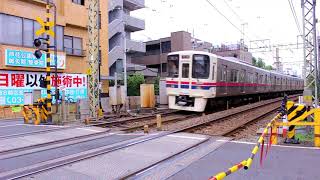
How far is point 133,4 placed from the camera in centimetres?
4366

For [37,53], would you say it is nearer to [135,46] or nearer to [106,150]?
[106,150]

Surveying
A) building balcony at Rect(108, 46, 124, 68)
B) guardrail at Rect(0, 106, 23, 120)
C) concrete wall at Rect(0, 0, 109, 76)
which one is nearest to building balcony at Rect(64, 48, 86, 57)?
concrete wall at Rect(0, 0, 109, 76)

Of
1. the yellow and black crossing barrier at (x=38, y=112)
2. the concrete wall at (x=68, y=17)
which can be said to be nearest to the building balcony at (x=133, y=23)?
the concrete wall at (x=68, y=17)

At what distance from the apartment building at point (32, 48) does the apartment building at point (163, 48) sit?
74.1 ft

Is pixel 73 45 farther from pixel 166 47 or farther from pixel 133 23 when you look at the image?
pixel 166 47

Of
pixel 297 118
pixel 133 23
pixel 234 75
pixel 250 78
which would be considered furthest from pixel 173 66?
pixel 133 23

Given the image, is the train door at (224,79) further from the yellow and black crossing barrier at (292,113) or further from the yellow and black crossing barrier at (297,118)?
the yellow and black crossing barrier at (292,113)

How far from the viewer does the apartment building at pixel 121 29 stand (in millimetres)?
39250

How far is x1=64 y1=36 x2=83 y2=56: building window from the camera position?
27.6m

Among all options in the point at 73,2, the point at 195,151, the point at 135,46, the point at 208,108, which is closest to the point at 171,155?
the point at 195,151

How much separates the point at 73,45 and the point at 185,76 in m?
12.6

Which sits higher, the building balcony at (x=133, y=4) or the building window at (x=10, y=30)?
the building balcony at (x=133, y=4)

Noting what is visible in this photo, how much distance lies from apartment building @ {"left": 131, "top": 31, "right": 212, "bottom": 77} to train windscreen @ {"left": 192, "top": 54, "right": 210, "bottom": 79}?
3088 centimetres

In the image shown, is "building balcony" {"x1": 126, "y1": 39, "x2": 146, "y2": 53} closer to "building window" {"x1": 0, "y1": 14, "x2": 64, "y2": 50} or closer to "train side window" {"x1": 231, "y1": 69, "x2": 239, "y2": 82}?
"building window" {"x1": 0, "y1": 14, "x2": 64, "y2": 50}
